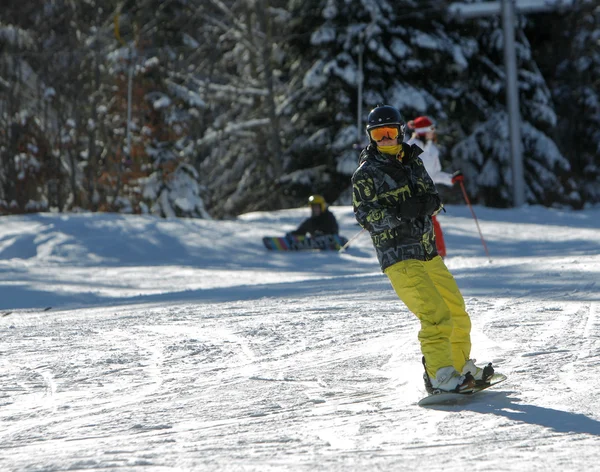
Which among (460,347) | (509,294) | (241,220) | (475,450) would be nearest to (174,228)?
(241,220)

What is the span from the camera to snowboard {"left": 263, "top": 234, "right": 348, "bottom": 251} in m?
15.6

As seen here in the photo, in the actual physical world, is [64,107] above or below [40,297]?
above

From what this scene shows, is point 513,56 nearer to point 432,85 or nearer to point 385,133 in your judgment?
point 432,85

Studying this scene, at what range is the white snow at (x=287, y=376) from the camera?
13.1 ft

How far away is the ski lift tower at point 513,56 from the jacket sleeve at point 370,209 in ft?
58.7

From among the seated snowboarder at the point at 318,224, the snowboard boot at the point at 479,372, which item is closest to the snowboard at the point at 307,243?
the seated snowboarder at the point at 318,224

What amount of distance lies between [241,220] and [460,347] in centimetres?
1487

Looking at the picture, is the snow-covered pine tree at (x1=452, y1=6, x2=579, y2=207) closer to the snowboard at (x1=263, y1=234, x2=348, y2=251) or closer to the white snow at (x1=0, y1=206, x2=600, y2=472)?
the snowboard at (x1=263, y1=234, x2=348, y2=251)

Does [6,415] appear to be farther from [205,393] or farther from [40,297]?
[40,297]

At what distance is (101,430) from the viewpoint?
4543mm

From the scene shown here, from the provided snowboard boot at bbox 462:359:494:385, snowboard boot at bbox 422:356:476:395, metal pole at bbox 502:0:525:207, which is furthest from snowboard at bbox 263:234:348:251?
snowboard boot at bbox 422:356:476:395

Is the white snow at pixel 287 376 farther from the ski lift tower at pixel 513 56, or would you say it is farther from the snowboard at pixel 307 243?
the ski lift tower at pixel 513 56

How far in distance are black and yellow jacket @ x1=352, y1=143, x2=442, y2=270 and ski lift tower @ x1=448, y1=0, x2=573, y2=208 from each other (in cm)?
1780

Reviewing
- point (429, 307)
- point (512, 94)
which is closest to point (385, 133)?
point (429, 307)
